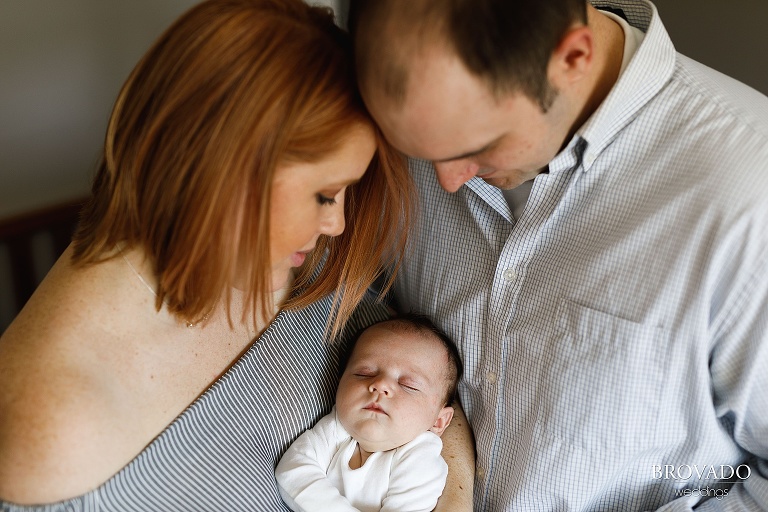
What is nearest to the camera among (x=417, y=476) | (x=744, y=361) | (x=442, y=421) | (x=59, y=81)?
(x=744, y=361)

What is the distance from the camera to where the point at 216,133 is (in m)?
1.17

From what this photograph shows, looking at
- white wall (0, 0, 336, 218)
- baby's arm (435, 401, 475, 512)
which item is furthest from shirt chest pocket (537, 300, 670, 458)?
white wall (0, 0, 336, 218)

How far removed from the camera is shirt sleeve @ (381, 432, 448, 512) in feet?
4.96

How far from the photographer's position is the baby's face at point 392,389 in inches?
61.9

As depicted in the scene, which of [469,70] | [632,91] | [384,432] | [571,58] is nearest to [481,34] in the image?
[469,70]

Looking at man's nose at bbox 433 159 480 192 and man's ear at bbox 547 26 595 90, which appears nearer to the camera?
man's ear at bbox 547 26 595 90

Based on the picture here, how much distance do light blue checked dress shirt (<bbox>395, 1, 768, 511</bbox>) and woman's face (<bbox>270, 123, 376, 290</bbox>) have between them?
313mm

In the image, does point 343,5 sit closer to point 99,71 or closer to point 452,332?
point 99,71

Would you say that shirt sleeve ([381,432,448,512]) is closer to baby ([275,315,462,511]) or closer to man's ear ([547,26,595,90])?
baby ([275,315,462,511])

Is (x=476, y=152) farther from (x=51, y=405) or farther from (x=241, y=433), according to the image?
(x=51, y=405)

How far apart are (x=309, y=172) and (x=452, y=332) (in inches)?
21.9

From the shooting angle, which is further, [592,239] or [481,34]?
[592,239]

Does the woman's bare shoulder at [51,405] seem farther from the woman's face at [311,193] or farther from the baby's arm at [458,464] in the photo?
the baby's arm at [458,464]

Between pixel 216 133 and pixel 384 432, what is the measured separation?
0.72 m
